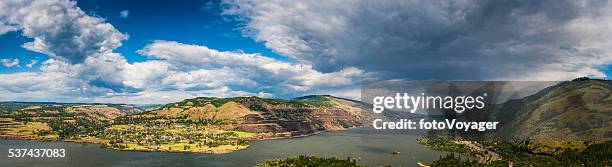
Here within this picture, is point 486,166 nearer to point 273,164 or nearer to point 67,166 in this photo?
point 273,164

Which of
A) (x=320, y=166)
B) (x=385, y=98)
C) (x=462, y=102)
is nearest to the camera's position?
(x=385, y=98)

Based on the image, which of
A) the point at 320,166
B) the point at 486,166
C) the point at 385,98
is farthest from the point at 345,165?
the point at 385,98

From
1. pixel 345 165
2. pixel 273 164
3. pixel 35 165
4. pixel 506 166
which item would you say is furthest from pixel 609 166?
pixel 35 165

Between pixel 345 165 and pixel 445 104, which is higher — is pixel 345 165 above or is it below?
below

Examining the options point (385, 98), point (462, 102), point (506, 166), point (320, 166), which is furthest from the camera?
point (506, 166)

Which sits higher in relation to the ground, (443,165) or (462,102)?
(462,102)

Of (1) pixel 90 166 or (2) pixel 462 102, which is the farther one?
(1) pixel 90 166

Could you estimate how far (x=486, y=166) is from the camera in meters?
191

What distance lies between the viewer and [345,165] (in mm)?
182125

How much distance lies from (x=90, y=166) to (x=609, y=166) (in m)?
225

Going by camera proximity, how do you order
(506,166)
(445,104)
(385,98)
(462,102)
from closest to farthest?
(385,98) → (462,102) → (445,104) → (506,166)

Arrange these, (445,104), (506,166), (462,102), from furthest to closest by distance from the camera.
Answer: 1. (506,166)
2. (445,104)
3. (462,102)

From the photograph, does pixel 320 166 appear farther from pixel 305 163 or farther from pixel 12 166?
pixel 12 166

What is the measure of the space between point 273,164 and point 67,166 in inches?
3557
